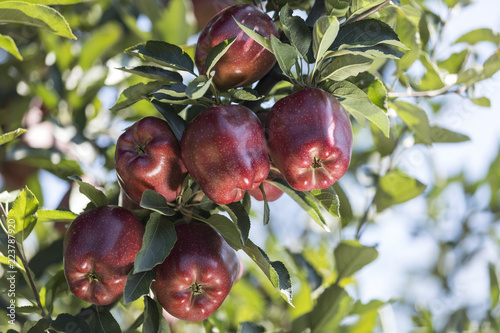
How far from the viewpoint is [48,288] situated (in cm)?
100

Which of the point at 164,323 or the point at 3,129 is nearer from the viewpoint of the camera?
the point at 164,323

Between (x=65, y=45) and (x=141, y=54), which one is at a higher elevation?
(x=141, y=54)

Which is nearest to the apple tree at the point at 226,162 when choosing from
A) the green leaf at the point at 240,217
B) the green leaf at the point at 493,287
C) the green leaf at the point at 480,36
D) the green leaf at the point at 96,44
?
the green leaf at the point at 240,217

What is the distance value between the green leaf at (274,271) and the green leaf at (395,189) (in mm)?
489

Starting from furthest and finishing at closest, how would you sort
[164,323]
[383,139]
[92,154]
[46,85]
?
[46,85] < [92,154] < [383,139] < [164,323]

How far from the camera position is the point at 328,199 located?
0.90m

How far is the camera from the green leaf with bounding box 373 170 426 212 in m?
1.21

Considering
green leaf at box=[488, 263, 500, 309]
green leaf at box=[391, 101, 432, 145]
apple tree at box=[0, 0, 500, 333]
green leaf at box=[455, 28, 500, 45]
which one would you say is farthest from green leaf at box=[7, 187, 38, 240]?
green leaf at box=[488, 263, 500, 309]

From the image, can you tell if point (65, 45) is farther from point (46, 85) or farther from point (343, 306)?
point (343, 306)

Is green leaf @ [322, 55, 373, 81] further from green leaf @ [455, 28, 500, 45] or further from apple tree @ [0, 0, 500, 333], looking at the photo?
green leaf @ [455, 28, 500, 45]

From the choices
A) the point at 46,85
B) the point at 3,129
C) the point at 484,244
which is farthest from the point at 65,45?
the point at 484,244

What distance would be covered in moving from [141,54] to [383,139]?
71 centimetres

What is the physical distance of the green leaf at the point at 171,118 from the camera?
0.84 m

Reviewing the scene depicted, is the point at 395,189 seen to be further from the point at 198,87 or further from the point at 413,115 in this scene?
the point at 198,87
